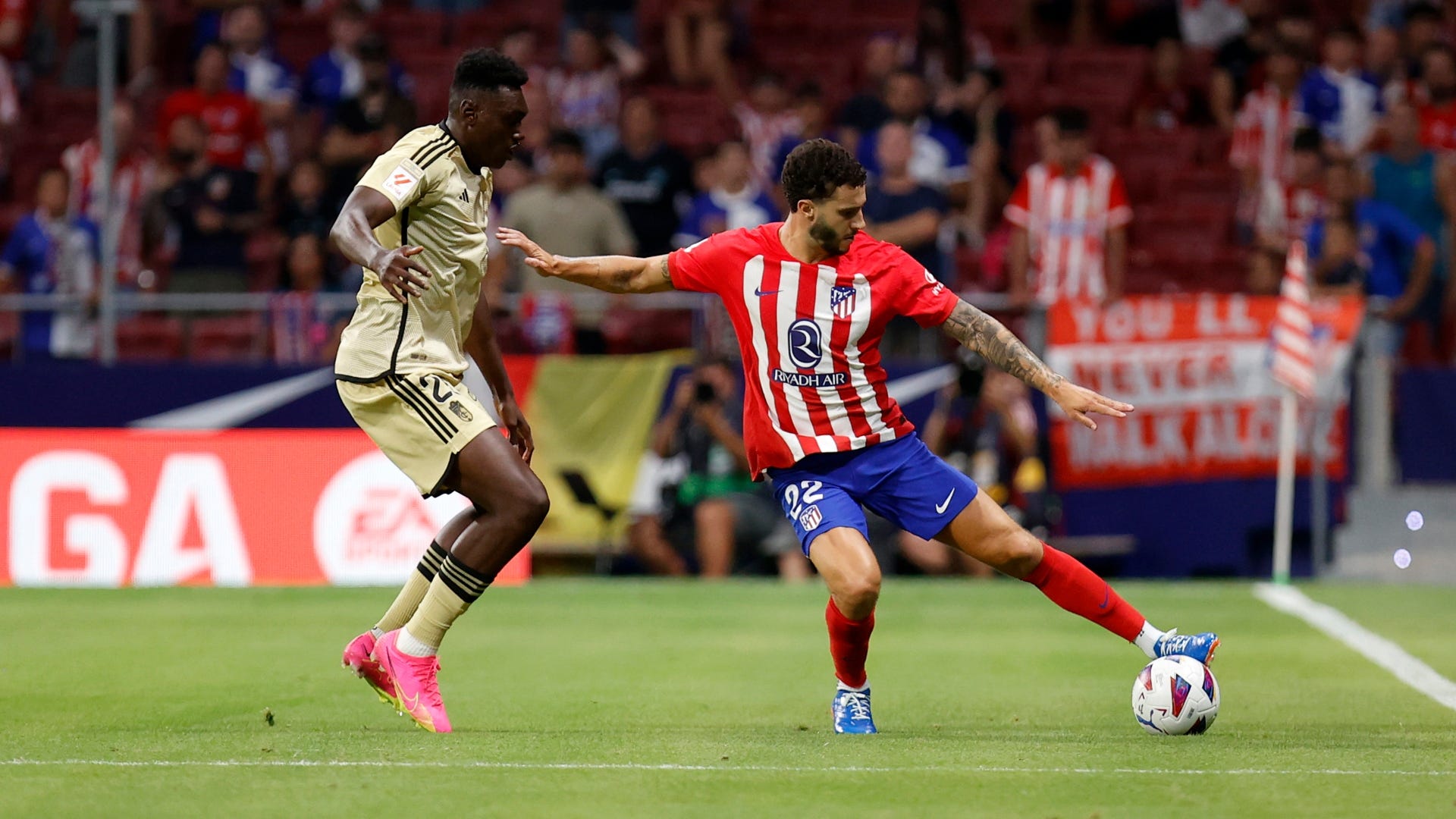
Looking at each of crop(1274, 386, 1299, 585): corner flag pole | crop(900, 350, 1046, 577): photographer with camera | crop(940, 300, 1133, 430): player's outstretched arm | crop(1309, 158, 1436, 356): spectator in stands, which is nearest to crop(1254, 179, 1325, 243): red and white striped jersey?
crop(1309, 158, 1436, 356): spectator in stands

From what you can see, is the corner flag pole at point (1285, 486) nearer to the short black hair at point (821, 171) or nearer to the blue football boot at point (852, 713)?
the blue football boot at point (852, 713)

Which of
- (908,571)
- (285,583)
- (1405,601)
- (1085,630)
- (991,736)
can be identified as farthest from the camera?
(908,571)

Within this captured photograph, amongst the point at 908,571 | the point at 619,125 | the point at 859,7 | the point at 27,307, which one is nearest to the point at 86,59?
the point at 27,307

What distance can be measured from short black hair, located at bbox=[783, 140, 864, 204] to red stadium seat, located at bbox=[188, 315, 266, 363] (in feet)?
27.9

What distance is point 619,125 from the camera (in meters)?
16.2

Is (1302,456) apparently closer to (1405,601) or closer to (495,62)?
(1405,601)

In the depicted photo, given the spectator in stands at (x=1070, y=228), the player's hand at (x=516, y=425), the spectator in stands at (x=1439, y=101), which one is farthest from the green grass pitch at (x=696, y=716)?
the spectator in stands at (x=1439, y=101)

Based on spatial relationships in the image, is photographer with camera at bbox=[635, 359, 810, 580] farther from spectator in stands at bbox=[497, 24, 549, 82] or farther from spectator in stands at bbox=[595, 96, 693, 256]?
spectator in stands at bbox=[497, 24, 549, 82]

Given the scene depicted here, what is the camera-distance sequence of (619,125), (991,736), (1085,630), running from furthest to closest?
(619,125), (1085,630), (991,736)

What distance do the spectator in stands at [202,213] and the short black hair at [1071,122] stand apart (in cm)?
679

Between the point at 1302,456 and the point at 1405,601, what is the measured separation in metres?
1.89

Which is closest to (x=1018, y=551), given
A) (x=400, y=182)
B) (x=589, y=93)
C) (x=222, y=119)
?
(x=400, y=182)

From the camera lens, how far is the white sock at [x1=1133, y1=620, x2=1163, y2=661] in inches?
277

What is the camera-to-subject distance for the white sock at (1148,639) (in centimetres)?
703
